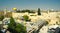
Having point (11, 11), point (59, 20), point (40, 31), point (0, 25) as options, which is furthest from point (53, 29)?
point (11, 11)

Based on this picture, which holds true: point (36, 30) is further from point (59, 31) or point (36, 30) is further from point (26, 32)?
point (59, 31)

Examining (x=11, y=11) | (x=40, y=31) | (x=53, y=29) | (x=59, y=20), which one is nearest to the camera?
(x=53, y=29)

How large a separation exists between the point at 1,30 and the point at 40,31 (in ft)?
10.4

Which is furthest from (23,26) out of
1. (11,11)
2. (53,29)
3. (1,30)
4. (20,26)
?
(11,11)

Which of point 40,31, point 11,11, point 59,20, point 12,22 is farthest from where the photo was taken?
point 11,11

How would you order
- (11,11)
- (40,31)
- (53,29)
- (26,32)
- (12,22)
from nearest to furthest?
(53,29), (40,31), (26,32), (12,22), (11,11)

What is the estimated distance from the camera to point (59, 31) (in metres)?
14.3

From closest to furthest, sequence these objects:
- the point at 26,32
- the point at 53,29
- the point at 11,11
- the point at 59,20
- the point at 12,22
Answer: the point at 53,29 → the point at 26,32 → the point at 12,22 → the point at 59,20 → the point at 11,11

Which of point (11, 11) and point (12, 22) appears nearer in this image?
point (12, 22)

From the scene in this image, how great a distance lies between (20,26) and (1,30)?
1.58m

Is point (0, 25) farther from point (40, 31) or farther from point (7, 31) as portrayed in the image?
point (40, 31)

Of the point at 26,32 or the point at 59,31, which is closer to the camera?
the point at 59,31

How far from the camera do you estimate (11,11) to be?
92.4 ft

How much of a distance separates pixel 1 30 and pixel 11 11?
10.1 metres
